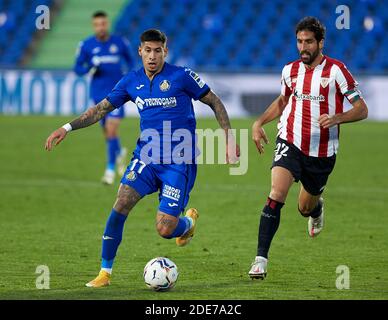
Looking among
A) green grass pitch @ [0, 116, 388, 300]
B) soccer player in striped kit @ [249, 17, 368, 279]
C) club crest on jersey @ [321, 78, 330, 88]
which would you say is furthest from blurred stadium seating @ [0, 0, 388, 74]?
club crest on jersey @ [321, 78, 330, 88]

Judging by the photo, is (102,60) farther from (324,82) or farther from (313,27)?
(313,27)

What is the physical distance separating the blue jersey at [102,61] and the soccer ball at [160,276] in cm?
805

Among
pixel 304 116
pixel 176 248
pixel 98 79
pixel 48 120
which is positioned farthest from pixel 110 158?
pixel 48 120

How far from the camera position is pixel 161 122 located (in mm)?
7953

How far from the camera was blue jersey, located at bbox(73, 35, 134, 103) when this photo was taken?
Result: 1510cm

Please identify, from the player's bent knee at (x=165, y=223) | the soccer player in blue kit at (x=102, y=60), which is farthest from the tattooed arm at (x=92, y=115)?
the soccer player in blue kit at (x=102, y=60)

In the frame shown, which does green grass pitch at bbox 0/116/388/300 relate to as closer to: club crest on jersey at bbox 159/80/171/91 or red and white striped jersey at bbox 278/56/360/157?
red and white striped jersey at bbox 278/56/360/157

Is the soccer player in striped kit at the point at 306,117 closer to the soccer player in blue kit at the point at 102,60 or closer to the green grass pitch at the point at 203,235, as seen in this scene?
the green grass pitch at the point at 203,235

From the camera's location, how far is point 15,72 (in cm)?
→ 2488

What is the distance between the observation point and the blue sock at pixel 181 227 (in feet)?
26.6

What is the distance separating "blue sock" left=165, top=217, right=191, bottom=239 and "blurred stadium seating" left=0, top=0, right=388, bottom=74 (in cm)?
1932

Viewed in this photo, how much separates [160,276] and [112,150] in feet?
24.5

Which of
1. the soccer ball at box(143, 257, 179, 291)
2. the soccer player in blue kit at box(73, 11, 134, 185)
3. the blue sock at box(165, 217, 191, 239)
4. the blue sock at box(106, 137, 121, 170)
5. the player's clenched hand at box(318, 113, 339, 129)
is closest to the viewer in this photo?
the soccer ball at box(143, 257, 179, 291)

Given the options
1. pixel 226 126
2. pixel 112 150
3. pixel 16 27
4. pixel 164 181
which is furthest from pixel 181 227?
pixel 16 27
